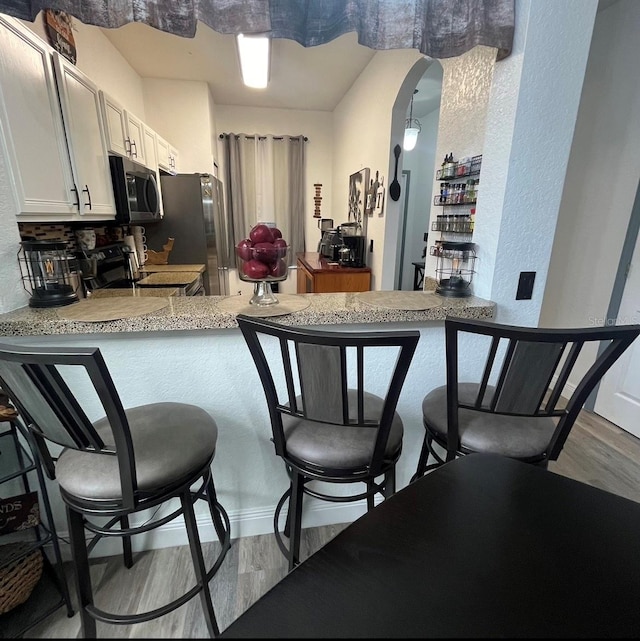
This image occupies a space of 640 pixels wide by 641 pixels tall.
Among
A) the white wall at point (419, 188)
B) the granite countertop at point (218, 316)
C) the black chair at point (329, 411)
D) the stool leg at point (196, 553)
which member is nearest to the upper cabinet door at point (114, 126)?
the granite countertop at point (218, 316)

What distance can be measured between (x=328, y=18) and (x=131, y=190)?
6.42ft

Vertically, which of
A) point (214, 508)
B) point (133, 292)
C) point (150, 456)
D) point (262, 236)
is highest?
point (262, 236)

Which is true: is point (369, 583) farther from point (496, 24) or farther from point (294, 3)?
point (496, 24)

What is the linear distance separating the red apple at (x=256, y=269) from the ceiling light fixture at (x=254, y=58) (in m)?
1.83

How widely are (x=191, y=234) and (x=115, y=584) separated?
3.07m

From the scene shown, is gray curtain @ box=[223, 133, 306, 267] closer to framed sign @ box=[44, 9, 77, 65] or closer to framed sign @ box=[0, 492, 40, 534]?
framed sign @ box=[44, 9, 77, 65]

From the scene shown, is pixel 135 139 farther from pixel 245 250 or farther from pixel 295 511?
pixel 295 511

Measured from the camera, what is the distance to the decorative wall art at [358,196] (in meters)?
3.75

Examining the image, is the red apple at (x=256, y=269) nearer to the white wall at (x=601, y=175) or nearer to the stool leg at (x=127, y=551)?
the stool leg at (x=127, y=551)

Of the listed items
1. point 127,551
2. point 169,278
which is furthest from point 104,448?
point 169,278

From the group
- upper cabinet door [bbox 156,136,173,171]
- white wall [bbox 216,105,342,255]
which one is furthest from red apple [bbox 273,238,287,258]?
white wall [bbox 216,105,342,255]

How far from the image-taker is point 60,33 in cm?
216

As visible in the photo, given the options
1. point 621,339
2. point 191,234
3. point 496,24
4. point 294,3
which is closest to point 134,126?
point 191,234

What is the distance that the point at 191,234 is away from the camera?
3.71m
